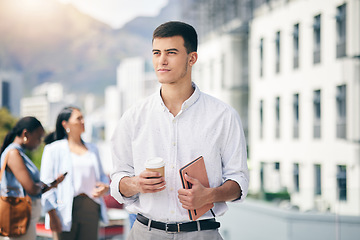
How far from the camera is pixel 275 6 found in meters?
22.7

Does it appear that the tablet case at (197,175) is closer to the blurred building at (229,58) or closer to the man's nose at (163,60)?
the man's nose at (163,60)

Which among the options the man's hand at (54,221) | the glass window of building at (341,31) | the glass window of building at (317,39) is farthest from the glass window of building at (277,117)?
the man's hand at (54,221)

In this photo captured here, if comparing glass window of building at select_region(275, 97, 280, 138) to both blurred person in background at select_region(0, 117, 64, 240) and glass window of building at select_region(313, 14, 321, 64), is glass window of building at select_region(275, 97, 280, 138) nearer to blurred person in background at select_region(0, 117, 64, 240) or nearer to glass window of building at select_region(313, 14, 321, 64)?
glass window of building at select_region(313, 14, 321, 64)

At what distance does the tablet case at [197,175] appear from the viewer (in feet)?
7.10

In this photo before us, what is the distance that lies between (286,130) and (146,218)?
18945mm

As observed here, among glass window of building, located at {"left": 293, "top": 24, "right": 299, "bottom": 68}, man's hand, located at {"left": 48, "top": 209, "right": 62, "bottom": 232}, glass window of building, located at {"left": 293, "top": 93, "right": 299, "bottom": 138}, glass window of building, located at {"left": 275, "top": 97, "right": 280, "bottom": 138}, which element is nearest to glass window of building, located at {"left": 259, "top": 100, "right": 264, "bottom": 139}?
glass window of building, located at {"left": 275, "top": 97, "right": 280, "bottom": 138}

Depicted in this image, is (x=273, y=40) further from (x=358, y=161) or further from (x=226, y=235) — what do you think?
(x=226, y=235)

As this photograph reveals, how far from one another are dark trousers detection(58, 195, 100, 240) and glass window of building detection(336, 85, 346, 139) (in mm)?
13477

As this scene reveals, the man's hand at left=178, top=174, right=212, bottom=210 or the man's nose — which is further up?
the man's nose

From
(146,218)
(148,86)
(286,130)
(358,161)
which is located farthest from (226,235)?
(148,86)

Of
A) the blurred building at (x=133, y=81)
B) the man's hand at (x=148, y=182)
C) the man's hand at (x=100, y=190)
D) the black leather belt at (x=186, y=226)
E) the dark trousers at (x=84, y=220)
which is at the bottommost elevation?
the dark trousers at (x=84, y=220)

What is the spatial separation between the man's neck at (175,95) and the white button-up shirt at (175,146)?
1.3 inches

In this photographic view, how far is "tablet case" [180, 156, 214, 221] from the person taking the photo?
2164 mm

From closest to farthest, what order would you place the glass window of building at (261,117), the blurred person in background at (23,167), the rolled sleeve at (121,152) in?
the rolled sleeve at (121,152) < the blurred person in background at (23,167) < the glass window of building at (261,117)
